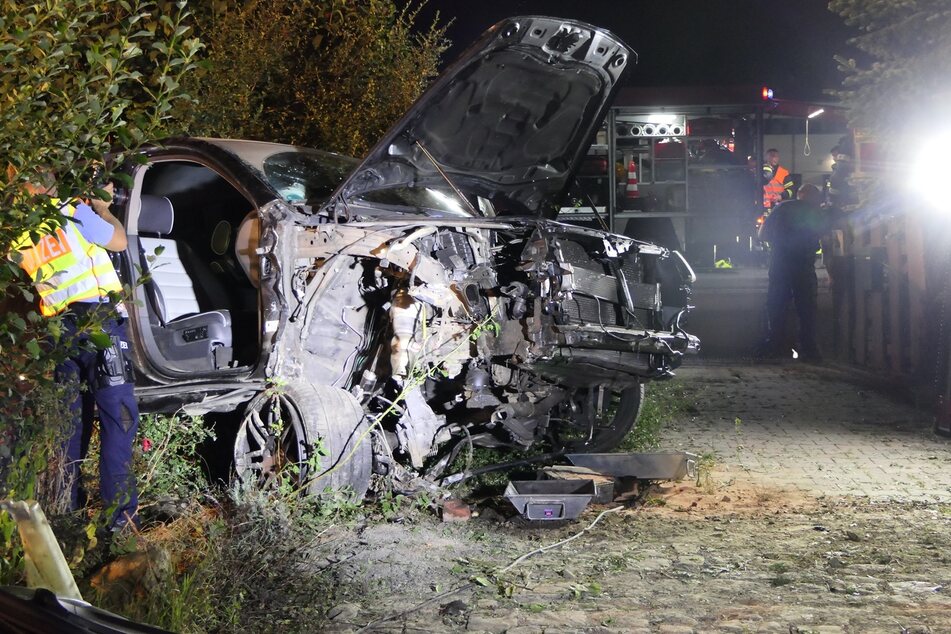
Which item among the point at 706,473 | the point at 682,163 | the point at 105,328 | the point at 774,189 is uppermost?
the point at 682,163

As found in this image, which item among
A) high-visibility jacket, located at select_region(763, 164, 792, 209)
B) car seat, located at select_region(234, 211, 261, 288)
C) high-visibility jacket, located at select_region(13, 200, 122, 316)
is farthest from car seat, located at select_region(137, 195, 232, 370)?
high-visibility jacket, located at select_region(763, 164, 792, 209)

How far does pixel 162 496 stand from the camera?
473 cm

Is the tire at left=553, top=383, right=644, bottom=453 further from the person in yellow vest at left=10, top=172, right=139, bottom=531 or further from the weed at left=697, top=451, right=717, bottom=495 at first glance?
the person in yellow vest at left=10, top=172, right=139, bottom=531

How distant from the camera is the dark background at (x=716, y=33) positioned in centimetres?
2164

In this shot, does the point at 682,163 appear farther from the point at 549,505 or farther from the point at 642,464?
the point at 549,505

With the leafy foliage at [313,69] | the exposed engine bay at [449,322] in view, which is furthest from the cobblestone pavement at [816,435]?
the leafy foliage at [313,69]

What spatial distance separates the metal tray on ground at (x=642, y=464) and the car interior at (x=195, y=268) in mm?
2139

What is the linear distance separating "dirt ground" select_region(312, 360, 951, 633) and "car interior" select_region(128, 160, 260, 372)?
4.92 ft

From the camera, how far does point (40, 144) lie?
3.66 metres

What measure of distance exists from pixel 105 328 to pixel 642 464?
10.5 feet

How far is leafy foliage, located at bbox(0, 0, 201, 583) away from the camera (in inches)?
139

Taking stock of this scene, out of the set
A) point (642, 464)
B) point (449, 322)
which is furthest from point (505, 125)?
point (642, 464)

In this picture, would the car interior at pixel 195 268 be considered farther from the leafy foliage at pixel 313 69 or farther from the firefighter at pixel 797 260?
the firefighter at pixel 797 260


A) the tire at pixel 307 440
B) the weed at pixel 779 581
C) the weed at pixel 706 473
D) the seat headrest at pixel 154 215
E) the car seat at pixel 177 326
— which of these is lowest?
the weed at pixel 706 473
